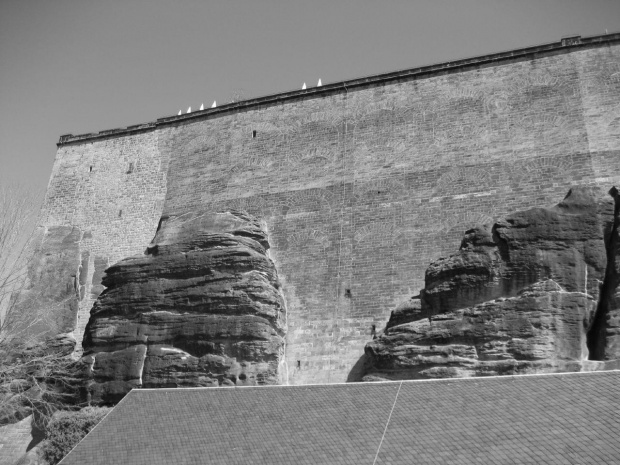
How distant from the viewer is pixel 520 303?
12.3 m

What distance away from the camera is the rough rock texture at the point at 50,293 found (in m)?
18.2

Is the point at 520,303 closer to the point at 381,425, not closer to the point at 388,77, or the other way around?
the point at 381,425

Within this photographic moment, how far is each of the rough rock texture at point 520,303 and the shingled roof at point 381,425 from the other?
129 centimetres

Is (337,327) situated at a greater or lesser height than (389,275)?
lesser

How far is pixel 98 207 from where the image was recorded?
67.4ft

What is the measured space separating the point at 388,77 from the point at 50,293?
11730 millimetres

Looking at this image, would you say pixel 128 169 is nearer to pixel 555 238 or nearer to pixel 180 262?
pixel 180 262

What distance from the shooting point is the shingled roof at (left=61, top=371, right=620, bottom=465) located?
882 cm

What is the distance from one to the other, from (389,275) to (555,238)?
13.3ft

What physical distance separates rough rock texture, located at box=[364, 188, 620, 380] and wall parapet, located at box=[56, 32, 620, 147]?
4782mm

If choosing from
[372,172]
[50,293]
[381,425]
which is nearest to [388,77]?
[372,172]

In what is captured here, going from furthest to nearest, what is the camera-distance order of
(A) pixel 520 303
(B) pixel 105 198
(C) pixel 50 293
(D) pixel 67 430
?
(B) pixel 105 198
(C) pixel 50 293
(D) pixel 67 430
(A) pixel 520 303

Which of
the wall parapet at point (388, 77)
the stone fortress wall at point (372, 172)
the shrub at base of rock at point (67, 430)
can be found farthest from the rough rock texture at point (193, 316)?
the wall parapet at point (388, 77)

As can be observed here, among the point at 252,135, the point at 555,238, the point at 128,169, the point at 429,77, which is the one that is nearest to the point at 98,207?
the point at 128,169
